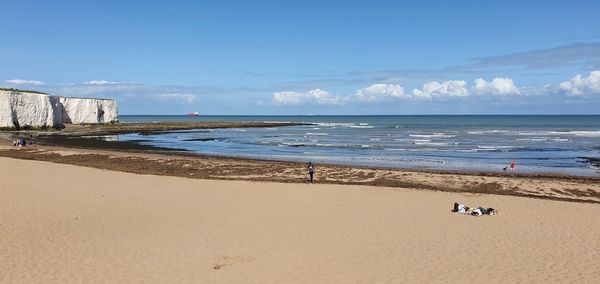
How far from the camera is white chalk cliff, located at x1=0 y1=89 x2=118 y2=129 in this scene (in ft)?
196

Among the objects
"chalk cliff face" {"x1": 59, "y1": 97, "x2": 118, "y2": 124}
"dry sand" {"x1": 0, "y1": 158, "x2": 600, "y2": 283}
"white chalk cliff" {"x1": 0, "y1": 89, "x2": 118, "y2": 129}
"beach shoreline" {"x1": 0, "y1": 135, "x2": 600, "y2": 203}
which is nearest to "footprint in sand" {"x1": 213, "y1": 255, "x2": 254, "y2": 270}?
"dry sand" {"x1": 0, "y1": 158, "x2": 600, "y2": 283}

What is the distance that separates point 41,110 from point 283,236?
64400 millimetres

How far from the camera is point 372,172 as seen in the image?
25109 mm

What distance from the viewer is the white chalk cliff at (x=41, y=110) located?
59719mm

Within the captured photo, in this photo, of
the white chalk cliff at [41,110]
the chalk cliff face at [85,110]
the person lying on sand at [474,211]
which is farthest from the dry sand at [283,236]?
the chalk cliff face at [85,110]

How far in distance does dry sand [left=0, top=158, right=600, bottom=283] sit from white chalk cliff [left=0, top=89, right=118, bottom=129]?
48.1m

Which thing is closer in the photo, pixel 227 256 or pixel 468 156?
pixel 227 256

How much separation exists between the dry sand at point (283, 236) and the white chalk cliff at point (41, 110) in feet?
158

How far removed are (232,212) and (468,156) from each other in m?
25.3

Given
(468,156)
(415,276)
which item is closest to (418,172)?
(468,156)

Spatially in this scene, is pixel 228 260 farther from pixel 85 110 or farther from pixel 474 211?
pixel 85 110

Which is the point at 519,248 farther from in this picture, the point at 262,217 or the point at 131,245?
the point at 131,245

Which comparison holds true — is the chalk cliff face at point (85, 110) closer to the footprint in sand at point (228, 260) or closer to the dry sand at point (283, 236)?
the dry sand at point (283, 236)

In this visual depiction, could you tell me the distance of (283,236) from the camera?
12.1m
